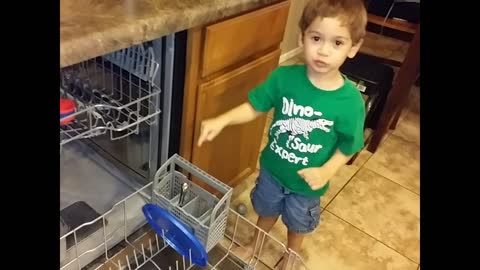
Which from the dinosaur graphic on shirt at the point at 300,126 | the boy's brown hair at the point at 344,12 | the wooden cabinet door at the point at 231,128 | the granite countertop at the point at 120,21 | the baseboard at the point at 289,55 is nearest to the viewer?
the granite countertop at the point at 120,21

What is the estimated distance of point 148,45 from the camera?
1018 millimetres

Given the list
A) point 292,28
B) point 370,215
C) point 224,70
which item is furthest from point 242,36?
point 292,28

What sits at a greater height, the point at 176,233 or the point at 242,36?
the point at 242,36

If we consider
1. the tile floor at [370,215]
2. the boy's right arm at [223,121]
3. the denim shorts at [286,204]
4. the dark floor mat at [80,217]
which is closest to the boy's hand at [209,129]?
the boy's right arm at [223,121]

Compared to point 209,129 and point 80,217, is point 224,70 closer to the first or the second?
point 209,129

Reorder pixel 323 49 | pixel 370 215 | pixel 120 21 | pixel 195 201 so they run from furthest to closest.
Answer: pixel 370 215 → pixel 195 201 → pixel 323 49 → pixel 120 21

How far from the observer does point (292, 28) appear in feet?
8.30

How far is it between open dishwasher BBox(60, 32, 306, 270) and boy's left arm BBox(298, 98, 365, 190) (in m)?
0.17

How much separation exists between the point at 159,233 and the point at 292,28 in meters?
1.78

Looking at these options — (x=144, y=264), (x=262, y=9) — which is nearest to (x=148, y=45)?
(x=262, y=9)

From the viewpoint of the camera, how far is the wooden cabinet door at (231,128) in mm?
1150

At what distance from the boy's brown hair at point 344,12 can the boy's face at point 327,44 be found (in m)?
0.01

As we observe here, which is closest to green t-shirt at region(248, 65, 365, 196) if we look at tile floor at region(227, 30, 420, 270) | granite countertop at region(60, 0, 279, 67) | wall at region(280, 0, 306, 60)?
granite countertop at region(60, 0, 279, 67)

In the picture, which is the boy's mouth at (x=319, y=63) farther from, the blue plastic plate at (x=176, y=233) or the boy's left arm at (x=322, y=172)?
the blue plastic plate at (x=176, y=233)
